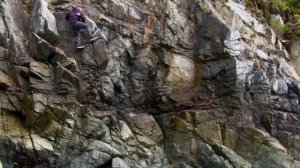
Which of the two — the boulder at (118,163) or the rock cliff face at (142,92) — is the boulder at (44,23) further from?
the boulder at (118,163)

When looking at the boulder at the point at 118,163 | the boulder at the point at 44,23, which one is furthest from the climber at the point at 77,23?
the boulder at the point at 118,163

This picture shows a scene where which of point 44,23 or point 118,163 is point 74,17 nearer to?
point 44,23

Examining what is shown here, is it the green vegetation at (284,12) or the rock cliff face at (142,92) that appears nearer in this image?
the rock cliff face at (142,92)

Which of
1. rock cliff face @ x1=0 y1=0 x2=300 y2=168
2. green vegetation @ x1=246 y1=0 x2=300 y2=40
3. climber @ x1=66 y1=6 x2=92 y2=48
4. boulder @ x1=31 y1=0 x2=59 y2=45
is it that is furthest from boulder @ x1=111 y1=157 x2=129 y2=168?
green vegetation @ x1=246 y1=0 x2=300 y2=40

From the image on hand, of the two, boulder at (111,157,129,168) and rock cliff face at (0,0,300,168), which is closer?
boulder at (111,157,129,168)

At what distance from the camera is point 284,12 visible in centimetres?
2045

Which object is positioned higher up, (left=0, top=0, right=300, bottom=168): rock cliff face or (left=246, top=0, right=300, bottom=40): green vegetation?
(left=246, top=0, right=300, bottom=40): green vegetation

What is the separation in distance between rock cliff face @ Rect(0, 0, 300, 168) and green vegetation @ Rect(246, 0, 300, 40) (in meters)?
2.67

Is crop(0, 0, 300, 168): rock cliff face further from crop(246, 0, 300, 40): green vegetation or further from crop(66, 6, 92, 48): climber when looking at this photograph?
crop(246, 0, 300, 40): green vegetation

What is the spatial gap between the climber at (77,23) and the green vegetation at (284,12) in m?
7.49

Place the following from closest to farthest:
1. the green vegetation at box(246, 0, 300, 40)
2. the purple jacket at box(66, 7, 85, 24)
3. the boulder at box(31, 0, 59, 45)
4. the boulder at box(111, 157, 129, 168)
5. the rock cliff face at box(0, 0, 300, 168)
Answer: the boulder at box(111, 157, 129, 168) → the rock cliff face at box(0, 0, 300, 168) → the boulder at box(31, 0, 59, 45) → the purple jacket at box(66, 7, 85, 24) → the green vegetation at box(246, 0, 300, 40)

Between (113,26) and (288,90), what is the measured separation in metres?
6.37

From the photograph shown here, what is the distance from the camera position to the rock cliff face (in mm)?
14023

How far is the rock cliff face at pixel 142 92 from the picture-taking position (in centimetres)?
1402
